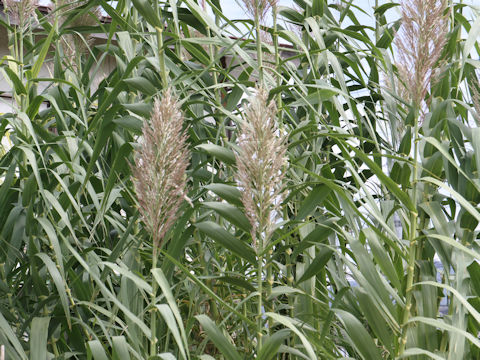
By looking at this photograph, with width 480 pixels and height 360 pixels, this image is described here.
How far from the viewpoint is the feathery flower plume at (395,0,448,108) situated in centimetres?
104

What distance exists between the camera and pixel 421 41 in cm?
105

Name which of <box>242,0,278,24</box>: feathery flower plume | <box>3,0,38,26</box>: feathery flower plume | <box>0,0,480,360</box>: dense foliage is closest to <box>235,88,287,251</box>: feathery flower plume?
<box>0,0,480,360</box>: dense foliage

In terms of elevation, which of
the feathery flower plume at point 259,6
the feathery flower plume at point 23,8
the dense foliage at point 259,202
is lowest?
the dense foliage at point 259,202

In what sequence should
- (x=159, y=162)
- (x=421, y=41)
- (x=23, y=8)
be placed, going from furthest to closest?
(x=23, y=8) → (x=421, y=41) → (x=159, y=162)

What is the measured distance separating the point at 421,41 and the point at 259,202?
1.40 feet

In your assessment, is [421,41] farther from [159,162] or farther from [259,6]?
[159,162]

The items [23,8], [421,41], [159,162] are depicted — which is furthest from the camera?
[23,8]

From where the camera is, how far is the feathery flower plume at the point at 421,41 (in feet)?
3.40

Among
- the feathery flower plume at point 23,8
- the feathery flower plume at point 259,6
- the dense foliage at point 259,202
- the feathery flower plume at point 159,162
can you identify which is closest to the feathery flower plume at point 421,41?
the dense foliage at point 259,202

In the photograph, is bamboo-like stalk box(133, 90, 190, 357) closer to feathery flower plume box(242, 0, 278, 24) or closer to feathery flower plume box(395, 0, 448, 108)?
feathery flower plume box(242, 0, 278, 24)

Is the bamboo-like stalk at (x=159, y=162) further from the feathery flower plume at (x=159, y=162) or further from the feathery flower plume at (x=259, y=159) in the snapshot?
the feathery flower plume at (x=259, y=159)

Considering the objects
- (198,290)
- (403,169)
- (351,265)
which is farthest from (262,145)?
(198,290)

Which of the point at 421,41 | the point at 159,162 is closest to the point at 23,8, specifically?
the point at 159,162

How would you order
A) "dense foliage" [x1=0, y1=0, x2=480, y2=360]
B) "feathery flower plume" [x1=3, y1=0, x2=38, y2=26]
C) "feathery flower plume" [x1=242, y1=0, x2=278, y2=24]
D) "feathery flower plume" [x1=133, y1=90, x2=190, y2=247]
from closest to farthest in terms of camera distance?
"feathery flower plume" [x1=133, y1=90, x2=190, y2=247]
"dense foliage" [x1=0, y1=0, x2=480, y2=360]
"feathery flower plume" [x1=242, y1=0, x2=278, y2=24]
"feathery flower plume" [x1=3, y1=0, x2=38, y2=26]
